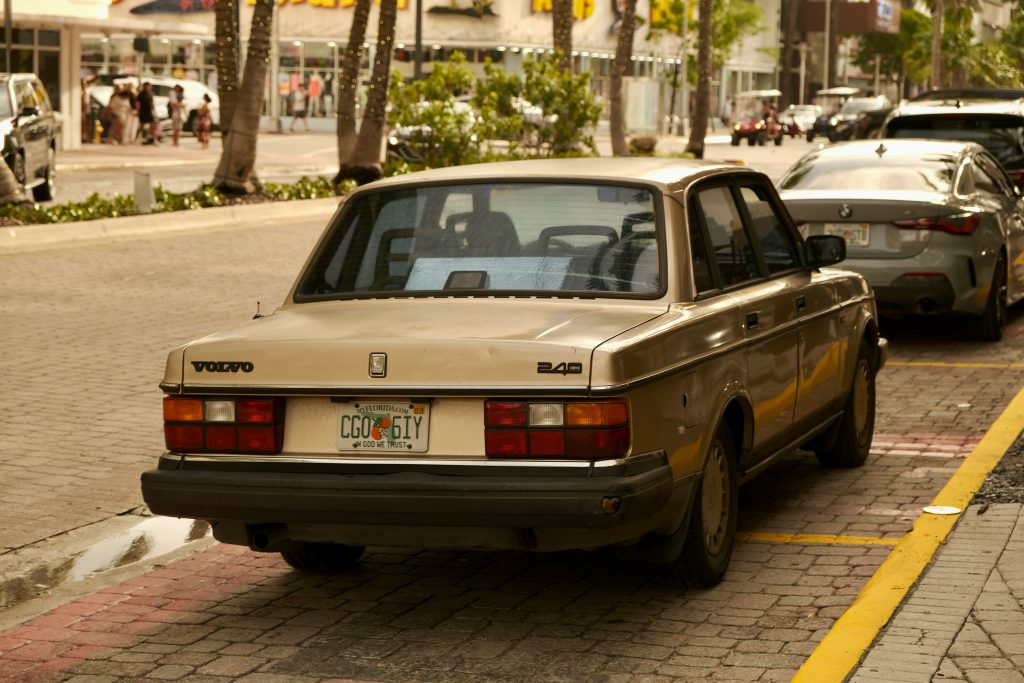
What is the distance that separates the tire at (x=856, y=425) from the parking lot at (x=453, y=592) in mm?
94

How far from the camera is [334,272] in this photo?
6.71 m

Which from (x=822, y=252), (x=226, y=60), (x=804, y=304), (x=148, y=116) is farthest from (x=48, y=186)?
(x=804, y=304)

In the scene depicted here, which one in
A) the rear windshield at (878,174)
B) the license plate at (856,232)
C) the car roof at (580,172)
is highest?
the car roof at (580,172)

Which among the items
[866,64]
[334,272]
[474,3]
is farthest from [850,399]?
[866,64]

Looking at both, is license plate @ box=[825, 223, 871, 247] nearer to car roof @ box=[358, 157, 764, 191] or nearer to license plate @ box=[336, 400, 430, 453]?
car roof @ box=[358, 157, 764, 191]

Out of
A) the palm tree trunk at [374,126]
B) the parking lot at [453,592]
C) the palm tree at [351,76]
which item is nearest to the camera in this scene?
the parking lot at [453,592]

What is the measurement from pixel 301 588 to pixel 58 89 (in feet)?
120

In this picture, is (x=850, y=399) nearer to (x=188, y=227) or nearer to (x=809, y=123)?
(x=188, y=227)

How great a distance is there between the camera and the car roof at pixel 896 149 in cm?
1334

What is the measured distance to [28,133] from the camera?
25.0 m

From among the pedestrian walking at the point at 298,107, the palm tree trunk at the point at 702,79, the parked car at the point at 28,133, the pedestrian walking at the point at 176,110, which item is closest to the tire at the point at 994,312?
the parked car at the point at 28,133

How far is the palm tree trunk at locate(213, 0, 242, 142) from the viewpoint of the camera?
25.3 m

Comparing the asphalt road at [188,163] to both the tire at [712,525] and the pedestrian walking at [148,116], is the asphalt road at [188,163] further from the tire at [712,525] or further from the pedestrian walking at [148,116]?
the tire at [712,525]

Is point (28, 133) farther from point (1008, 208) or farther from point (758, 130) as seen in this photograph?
point (758, 130)
